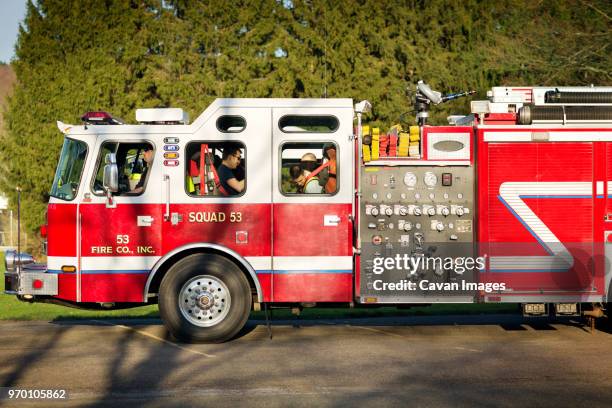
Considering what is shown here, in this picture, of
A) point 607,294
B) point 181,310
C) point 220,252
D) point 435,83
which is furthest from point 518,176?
point 435,83

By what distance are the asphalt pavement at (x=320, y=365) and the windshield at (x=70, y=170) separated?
1766 millimetres

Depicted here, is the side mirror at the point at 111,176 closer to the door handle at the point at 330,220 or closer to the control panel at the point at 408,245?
the door handle at the point at 330,220

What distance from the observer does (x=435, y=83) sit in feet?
76.3

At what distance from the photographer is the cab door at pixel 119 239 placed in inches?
384

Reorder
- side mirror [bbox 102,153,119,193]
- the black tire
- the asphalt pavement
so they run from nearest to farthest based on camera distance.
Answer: the asphalt pavement, side mirror [bbox 102,153,119,193], the black tire

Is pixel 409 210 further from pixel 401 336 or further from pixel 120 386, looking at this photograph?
pixel 120 386

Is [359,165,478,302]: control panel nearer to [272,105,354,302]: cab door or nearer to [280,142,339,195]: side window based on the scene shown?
[272,105,354,302]: cab door

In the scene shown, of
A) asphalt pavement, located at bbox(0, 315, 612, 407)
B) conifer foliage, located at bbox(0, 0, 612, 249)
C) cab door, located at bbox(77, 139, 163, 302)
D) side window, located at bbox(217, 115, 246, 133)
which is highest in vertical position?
conifer foliage, located at bbox(0, 0, 612, 249)

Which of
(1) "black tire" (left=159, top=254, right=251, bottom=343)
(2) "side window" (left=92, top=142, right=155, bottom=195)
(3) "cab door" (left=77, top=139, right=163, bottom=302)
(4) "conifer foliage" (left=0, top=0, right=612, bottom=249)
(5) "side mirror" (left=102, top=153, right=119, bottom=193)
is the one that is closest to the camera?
(5) "side mirror" (left=102, top=153, right=119, bottom=193)

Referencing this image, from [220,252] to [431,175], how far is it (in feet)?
8.70

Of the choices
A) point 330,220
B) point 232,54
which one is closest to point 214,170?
point 330,220

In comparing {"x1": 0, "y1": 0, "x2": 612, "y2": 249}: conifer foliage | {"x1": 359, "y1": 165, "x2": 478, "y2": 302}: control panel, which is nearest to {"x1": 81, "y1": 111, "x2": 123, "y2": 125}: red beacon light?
{"x1": 359, "y1": 165, "x2": 478, "y2": 302}: control panel

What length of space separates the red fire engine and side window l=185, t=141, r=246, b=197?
0.02 m

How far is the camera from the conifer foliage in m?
23.2
